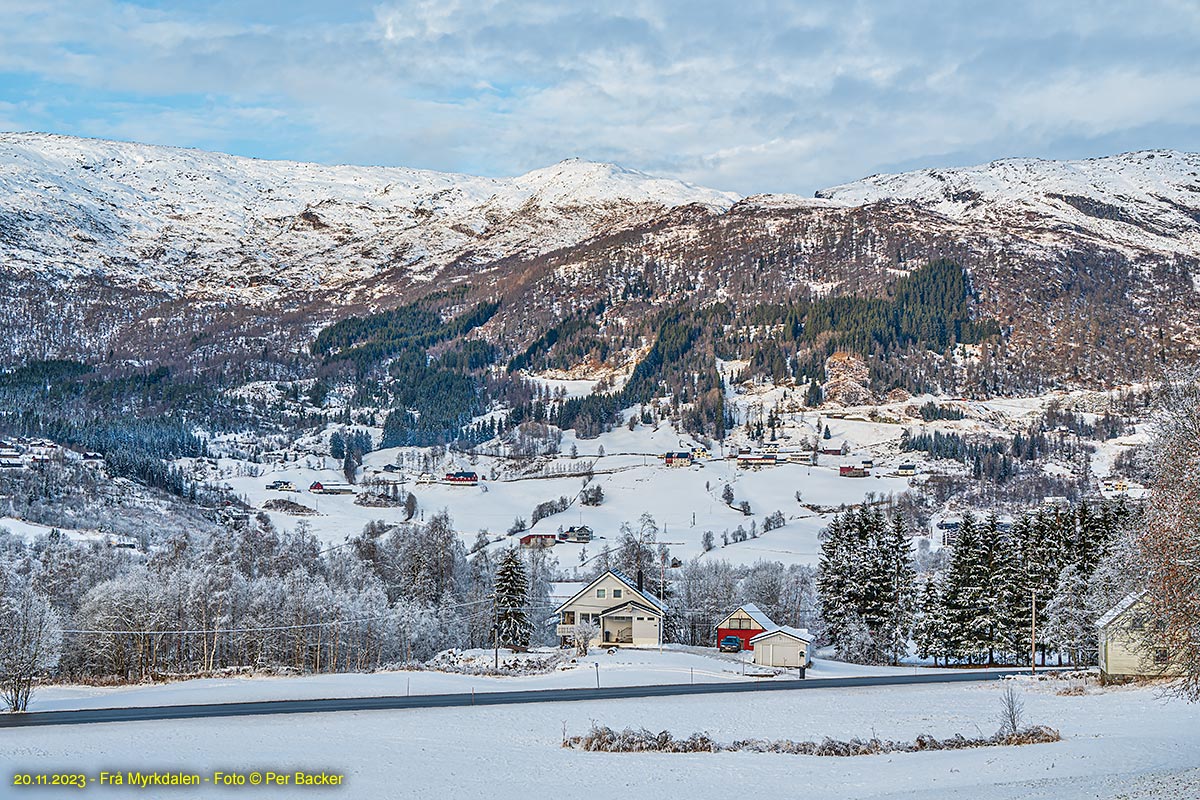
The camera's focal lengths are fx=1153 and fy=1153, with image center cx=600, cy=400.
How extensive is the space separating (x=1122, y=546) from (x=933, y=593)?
56.1m

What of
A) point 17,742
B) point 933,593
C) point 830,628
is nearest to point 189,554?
point 830,628

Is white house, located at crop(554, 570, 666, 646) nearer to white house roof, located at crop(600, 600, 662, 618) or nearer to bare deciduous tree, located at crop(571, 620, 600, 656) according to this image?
white house roof, located at crop(600, 600, 662, 618)

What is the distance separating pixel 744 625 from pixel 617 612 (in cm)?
1104

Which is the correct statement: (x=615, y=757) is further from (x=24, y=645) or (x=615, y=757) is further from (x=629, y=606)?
(x=629, y=606)

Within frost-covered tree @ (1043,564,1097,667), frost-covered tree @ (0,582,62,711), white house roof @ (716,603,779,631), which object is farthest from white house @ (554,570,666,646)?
frost-covered tree @ (0,582,62,711)

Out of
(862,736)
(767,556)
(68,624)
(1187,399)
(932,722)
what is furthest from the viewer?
(767,556)

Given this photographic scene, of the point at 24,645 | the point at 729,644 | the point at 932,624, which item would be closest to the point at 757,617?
the point at 729,644

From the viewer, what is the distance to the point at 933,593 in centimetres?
9112

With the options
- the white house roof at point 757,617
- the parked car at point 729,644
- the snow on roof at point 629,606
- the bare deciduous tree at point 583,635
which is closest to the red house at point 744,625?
the white house roof at point 757,617

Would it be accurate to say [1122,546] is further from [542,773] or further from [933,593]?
[933,593]

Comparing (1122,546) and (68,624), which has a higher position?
(1122,546)

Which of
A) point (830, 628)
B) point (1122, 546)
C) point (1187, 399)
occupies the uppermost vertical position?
point (1187, 399)

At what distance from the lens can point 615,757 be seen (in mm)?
39281

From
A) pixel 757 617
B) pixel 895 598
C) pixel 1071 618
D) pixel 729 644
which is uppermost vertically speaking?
pixel 1071 618
